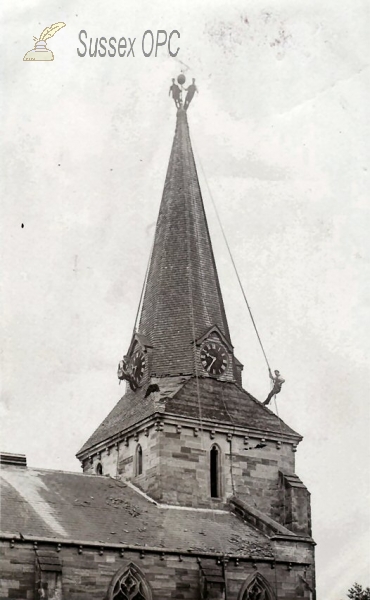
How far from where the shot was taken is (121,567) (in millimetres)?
25703

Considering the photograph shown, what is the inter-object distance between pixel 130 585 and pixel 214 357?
11.0 metres

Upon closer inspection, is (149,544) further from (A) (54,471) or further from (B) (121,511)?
(A) (54,471)

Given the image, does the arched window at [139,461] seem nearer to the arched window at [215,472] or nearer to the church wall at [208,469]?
the church wall at [208,469]

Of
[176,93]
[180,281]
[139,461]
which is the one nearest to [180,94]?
[176,93]

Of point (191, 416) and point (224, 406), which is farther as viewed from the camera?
point (224, 406)

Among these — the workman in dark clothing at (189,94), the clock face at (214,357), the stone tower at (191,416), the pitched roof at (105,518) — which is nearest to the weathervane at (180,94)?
the workman in dark clothing at (189,94)

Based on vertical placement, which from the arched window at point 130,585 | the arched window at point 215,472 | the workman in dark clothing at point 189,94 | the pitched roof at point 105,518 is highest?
the workman in dark clothing at point 189,94

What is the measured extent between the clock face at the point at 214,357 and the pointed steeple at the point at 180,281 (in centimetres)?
46

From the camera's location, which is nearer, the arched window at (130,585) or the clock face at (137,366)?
the arched window at (130,585)

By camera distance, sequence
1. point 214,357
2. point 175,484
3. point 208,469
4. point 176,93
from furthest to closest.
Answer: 1. point 176,93
2. point 214,357
3. point 208,469
4. point 175,484

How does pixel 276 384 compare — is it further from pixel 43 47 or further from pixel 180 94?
pixel 43 47

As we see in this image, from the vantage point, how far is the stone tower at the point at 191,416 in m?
31.0

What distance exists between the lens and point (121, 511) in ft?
93.6

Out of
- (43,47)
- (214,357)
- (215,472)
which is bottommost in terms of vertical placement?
(215,472)
